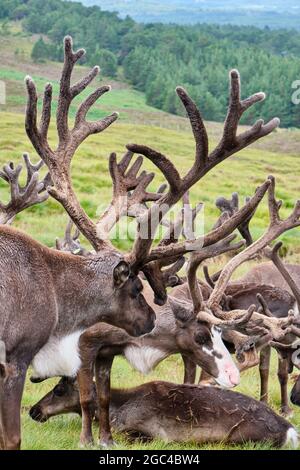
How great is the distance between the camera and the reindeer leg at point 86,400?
784 centimetres

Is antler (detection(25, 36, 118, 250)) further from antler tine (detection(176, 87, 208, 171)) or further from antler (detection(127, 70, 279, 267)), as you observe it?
antler tine (detection(176, 87, 208, 171))

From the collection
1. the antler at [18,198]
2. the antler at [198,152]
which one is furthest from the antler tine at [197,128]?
the antler at [18,198]

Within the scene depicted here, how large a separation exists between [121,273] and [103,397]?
1.46m

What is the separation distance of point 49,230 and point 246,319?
42.1 feet

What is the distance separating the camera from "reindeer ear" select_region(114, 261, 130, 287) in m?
7.00

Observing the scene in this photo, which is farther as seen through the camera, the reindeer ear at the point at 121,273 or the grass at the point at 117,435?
the grass at the point at 117,435

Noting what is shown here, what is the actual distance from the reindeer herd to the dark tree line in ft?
300

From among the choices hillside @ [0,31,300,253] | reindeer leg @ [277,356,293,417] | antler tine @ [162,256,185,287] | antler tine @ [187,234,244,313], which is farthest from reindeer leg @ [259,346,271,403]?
hillside @ [0,31,300,253]

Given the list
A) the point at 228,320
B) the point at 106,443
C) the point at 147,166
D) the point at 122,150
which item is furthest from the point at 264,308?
the point at 122,150

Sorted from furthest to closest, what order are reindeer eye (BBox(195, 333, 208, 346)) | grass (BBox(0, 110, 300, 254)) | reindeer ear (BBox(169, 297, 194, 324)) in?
grass (BBox(0, 110, 300, 254))
reindeer ear (BBox(169, 297, 194, 324))
reindeer eye (BBox(195, 333, 208, 346))

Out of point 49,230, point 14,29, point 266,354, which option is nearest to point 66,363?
point 266,354

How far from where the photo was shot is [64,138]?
8195mm

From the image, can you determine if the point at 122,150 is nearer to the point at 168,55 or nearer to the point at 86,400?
the point at 86,400

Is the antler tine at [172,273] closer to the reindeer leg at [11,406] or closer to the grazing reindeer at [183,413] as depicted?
the grazing reindeer at [183,413]
